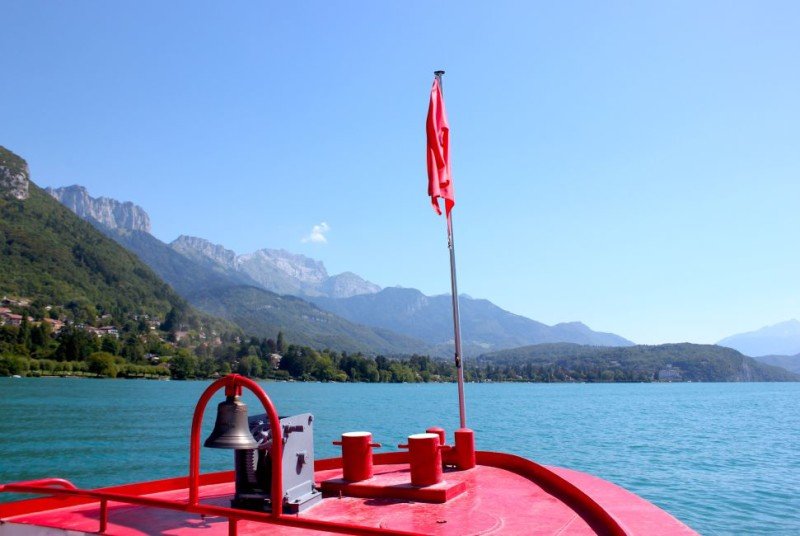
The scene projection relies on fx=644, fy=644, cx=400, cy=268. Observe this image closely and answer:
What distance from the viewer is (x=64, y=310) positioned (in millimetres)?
169500

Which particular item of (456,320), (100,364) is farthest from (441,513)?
(100,364)

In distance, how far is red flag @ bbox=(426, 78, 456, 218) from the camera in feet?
37.0

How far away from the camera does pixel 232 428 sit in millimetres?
6211

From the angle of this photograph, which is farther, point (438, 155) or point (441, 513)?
point (438, 155)

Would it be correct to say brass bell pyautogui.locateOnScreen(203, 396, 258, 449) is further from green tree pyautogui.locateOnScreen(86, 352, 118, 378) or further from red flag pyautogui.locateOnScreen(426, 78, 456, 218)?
green tree pyautogui.locateOnScreen(86, 352, 118, 378)

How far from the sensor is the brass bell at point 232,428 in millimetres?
6121

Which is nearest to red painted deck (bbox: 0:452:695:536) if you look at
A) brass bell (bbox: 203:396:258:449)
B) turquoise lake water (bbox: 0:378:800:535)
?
brass bell (bbox: 203:396:258:449)

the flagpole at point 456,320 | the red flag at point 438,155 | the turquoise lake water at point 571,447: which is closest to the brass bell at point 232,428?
the flagpole at point 456,320

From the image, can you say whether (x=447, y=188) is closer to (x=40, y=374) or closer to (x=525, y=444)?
(x=525, y=444)

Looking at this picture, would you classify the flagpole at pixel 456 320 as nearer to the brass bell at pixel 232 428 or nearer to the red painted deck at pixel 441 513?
the red painted deck at pixel 441 513

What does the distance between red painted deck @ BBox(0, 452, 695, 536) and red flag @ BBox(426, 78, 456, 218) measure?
4753 millimetres

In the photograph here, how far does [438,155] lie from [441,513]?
603 centimetres

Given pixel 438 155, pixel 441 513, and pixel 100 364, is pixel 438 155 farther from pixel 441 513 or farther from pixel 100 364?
pixel 100 364

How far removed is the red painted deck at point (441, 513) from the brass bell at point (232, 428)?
751 millimetres
